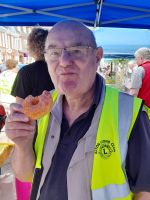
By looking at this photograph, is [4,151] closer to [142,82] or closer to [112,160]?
[112,160]

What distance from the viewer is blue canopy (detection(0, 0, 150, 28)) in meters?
3.52

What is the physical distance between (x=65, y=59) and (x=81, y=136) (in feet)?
1.14

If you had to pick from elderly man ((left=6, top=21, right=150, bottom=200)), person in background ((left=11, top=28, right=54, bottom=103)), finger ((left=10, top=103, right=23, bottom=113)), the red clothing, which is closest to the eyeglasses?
elderly man ((left=6, top=21, right=150, bottom=200))

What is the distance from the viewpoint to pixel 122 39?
836 centimetres

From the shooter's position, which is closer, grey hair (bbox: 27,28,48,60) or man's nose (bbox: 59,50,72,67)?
man's nose (bbox: 59,50,72,67)

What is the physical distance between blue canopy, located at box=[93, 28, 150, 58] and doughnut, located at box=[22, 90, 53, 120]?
6429mm

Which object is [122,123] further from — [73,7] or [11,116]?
[73,7]

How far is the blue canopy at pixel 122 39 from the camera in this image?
7838 mm

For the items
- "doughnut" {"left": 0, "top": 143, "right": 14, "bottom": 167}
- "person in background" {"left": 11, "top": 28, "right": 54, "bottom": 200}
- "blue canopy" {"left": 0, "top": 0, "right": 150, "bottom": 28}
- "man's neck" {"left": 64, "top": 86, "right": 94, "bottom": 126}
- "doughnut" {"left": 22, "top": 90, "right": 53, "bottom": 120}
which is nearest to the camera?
"doughnut" {"left": 22, "top": 90, "right": 53, "bottom": 120}

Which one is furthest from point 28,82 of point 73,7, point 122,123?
point 122,123

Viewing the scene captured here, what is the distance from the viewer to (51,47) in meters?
1.46

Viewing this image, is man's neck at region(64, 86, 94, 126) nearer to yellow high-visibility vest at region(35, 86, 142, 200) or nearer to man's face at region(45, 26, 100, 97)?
man's face at region(45, 26, 100, 97)

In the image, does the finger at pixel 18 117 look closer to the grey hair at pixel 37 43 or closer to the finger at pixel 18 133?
the finger at pixel 18 133

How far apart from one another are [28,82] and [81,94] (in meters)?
1.68
